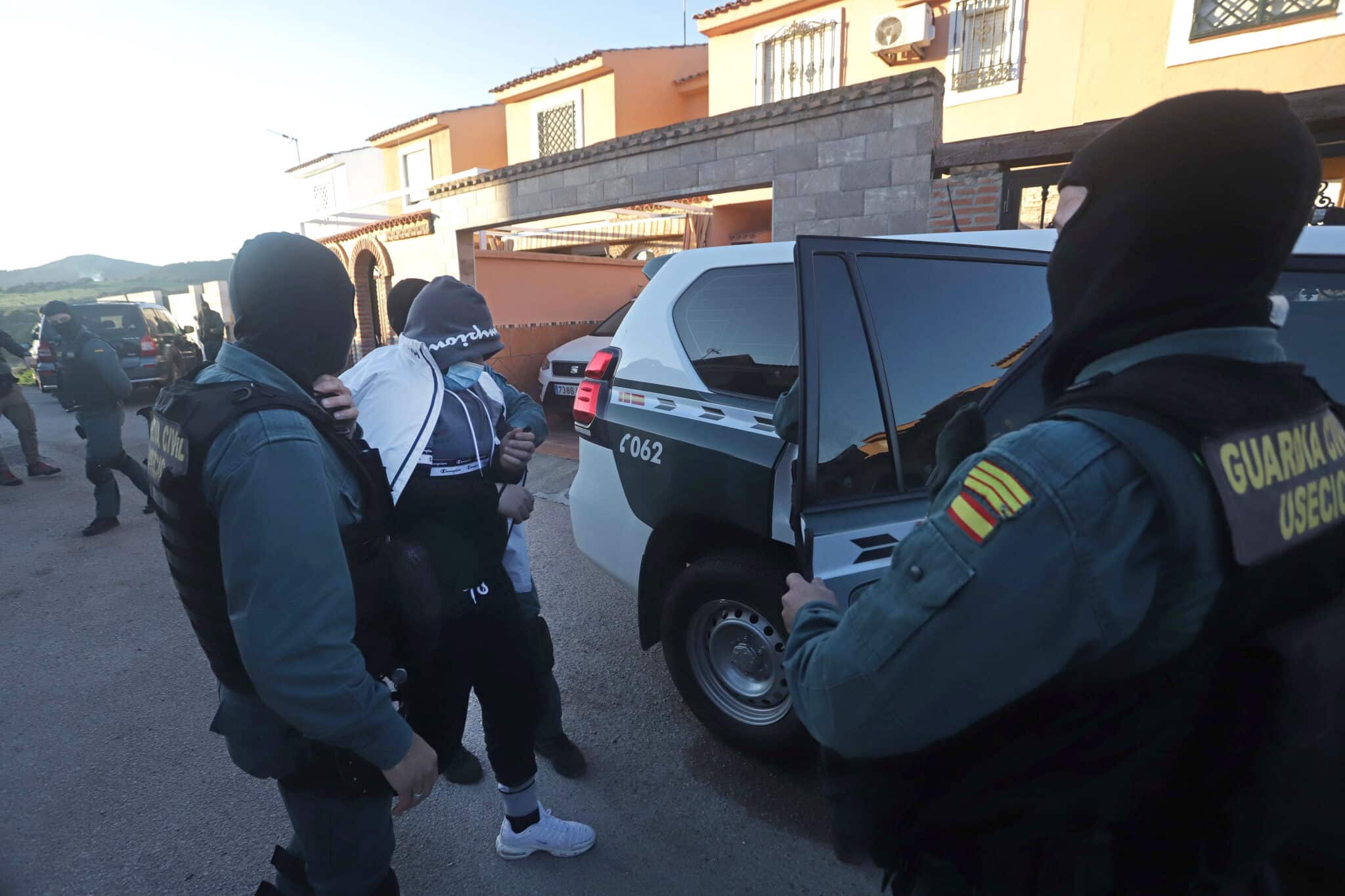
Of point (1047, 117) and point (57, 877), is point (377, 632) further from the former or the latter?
point (1047, 117)

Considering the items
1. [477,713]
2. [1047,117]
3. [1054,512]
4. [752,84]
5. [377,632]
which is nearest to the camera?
[1054,512]

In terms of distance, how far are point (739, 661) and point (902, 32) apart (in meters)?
11.3

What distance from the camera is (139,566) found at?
482cm

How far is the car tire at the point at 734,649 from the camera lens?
Answer: 2.44m

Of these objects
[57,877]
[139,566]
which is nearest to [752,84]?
[139,566]

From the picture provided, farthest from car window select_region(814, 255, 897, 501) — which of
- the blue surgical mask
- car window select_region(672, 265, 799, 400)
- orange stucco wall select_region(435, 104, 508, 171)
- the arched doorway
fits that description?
orange stucco wall select_region(435, 104, 508, 171)

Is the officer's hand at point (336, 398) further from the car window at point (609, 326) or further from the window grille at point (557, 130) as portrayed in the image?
the window grille at point (557, 130)

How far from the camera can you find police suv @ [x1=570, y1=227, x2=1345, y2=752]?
6.86 feet

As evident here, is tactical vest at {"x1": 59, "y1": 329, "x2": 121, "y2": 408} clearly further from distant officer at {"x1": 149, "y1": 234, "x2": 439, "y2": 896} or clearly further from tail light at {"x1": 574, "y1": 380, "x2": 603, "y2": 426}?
distant officer at {"x1": 149, "y1": 234, "x2": 439, "y2": 896}

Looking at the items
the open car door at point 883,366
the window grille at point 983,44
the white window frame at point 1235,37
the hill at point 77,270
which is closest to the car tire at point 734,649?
the open car door at point 883,366

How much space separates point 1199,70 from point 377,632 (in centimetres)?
1120

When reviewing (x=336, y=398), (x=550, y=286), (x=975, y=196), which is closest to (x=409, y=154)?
(x=550, y=286)

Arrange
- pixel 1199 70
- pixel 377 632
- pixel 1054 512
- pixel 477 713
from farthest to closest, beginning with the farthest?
pixel 1199 70
pixel 477 713
pixel 377 632
pixel 1054 512

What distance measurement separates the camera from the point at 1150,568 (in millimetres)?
765
